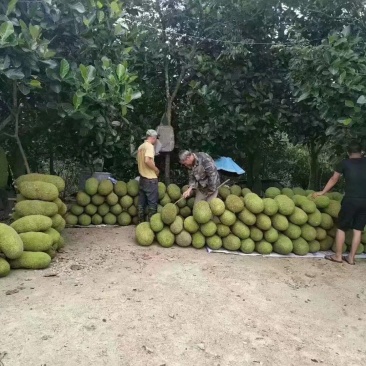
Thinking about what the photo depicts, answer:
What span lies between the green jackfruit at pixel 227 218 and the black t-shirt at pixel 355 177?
144 cm

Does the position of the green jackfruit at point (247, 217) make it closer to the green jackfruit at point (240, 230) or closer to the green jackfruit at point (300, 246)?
the green jackfruit at point (240, 230)

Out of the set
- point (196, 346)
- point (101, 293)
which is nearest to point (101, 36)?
point (101, 293)

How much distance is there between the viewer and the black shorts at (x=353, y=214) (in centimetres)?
460

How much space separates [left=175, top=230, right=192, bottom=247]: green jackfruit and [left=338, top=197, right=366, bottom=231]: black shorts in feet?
6.26

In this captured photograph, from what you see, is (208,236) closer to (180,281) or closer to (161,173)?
(180,281)

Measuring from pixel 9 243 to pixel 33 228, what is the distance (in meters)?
0.52

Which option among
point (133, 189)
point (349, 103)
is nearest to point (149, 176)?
point (133, 189)

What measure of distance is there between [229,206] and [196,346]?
2.43m

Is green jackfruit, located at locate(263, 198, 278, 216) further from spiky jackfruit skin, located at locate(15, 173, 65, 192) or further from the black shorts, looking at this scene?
spiky jackfruit skin, located at locate(15, 173, 65, 192)

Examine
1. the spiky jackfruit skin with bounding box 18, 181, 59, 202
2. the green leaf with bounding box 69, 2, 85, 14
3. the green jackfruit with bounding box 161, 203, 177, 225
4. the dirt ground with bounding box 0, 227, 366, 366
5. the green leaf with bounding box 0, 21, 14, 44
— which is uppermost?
the green leaf with bounding box 69, 2, 85, 14

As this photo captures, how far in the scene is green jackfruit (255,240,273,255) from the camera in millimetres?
4852

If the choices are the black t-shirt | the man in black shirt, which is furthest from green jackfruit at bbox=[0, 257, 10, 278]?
the black t-shirt

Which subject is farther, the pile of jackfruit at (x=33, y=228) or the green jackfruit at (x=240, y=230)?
the green jackfruit at (x=240, y=230)

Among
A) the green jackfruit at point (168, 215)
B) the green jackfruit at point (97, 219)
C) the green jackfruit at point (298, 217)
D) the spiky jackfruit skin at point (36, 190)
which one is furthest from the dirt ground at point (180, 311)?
the green jackfruit at point (97, 219)
